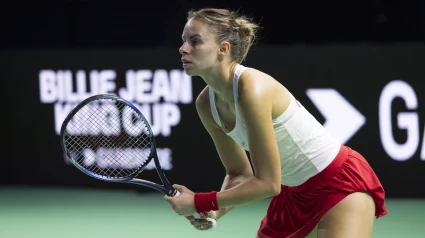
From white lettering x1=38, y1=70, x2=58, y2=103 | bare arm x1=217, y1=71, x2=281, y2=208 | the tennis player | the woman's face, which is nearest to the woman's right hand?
the tennis player

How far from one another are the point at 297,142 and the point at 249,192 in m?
0.33

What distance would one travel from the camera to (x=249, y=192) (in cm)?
294

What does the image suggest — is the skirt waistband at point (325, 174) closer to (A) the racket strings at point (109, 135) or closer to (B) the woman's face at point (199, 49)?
(B) the woman's face at point (199, 49)

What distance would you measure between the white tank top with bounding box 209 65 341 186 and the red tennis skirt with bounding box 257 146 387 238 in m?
0.03

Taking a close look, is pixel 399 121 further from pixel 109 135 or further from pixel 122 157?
pixel 109 135

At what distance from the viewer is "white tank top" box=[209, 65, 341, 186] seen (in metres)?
3.10

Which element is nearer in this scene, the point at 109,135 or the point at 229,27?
the point at 229,27

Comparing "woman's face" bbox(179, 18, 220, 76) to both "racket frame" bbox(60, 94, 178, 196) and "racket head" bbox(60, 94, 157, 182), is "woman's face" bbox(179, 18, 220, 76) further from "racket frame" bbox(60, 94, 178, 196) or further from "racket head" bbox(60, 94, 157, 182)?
"racket head" bbox(60, 94, 157, 182)

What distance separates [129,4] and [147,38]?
404 millimetres

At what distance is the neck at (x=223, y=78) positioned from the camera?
3113 mm

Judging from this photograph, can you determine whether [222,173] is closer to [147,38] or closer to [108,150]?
[108,150]

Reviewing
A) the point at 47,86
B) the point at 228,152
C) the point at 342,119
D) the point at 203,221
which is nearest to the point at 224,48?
the point at 228,152

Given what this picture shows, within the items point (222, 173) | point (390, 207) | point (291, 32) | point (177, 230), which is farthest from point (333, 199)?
point (291, 32)

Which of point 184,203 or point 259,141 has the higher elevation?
point 259,141
